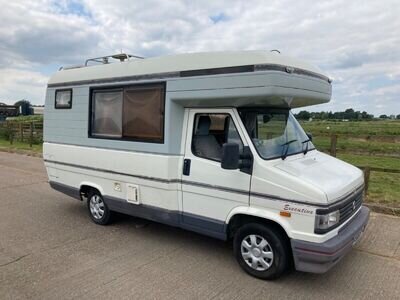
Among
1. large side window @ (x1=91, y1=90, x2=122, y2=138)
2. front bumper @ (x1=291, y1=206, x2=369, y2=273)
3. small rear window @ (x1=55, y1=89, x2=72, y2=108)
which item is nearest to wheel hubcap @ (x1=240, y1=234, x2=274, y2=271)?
front bumper @ (x1=291, y1=206, x2=369, y2=273)

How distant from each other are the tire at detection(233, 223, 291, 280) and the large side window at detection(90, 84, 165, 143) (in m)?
1.68

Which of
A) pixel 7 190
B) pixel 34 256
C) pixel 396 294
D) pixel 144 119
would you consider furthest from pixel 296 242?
pixel 7 190

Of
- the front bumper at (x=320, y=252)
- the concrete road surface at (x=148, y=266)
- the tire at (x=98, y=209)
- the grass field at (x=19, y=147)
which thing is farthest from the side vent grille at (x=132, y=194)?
the grass field at (x=19, y=147)

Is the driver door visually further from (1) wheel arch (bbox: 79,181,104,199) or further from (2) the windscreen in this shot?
(1) wheel arch (bbox: 79,181,104,199)

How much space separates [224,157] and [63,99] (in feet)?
12.1

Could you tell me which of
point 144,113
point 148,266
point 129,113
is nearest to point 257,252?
point 148,266

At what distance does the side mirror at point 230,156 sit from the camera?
13.0ft

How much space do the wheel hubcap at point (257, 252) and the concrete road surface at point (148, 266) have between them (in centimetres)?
18

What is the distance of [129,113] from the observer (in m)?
5.31

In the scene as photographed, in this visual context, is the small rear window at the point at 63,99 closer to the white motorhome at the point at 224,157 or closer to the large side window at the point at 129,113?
the white motorhome at the point at 224,157

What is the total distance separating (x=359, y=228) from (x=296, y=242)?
1.00m

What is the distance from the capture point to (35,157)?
47.8ft

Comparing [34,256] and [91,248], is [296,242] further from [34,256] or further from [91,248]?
[34,256]

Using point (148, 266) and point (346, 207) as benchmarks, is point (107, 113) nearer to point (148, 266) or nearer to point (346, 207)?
point (148, 266)
